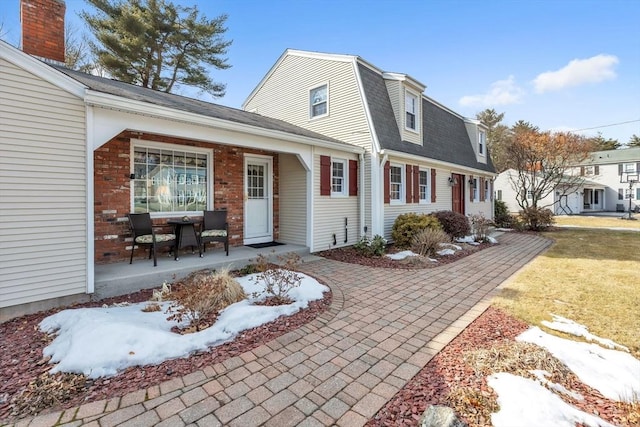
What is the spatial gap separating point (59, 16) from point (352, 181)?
7.47 metres

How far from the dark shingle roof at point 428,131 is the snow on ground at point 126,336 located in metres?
6.76

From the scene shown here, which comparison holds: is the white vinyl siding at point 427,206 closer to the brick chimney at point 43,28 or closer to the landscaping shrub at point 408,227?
the landscaping shrub at point 408,227

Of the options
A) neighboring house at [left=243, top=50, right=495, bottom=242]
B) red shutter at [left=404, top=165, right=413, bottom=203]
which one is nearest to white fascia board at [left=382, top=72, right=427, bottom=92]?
neighboring house at [left=243, top=50, right=495, bottom=242]

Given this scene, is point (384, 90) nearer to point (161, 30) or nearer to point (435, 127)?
point (435, 127)

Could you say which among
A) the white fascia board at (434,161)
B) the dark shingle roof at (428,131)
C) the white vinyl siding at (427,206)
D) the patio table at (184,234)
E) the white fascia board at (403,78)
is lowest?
the patio table at (184,234)

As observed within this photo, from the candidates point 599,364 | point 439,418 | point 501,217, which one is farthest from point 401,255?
point 501,217

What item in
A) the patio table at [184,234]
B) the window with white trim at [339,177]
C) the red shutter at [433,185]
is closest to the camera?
the patio table at [184,234]

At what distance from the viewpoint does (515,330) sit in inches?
136

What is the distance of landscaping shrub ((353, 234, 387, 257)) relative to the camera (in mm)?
7750

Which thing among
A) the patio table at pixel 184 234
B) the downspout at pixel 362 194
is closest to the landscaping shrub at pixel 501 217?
the downspout at pixel 362 194

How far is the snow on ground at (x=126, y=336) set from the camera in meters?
2.63

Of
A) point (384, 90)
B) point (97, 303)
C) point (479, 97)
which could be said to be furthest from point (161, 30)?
point (479, 97)

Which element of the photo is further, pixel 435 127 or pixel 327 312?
pixel 435 127

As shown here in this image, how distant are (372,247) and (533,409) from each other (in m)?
5.84
